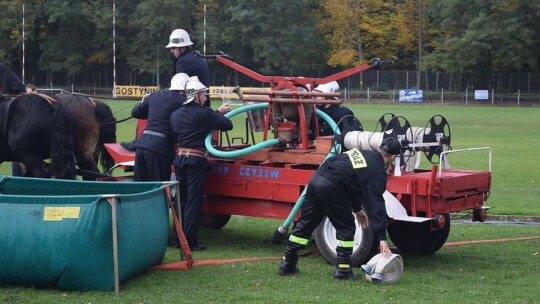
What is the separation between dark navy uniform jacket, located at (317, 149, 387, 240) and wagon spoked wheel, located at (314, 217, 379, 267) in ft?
1.95

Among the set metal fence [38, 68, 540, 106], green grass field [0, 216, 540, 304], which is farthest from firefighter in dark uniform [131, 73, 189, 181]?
metal fence [38, 68, 540, 106]

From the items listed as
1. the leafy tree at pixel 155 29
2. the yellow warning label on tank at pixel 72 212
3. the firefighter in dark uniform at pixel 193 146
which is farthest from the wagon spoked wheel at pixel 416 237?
the leafy tree at pixel 155 29

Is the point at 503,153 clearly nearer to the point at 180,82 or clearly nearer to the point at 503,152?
the point at 503,152

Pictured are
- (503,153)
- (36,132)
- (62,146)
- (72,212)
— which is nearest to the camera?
(72,212)

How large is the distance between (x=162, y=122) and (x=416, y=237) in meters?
3.37

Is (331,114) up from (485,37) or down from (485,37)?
down

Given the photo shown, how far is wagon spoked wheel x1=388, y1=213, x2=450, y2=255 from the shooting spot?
10789mm

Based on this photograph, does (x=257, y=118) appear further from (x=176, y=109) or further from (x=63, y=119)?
(x=63, y=119)

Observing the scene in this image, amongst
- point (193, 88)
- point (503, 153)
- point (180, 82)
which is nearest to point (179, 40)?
point (180, 82)

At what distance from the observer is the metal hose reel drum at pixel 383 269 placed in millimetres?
8844

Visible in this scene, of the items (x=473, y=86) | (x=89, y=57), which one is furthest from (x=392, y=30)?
A: (x=89, y=57)

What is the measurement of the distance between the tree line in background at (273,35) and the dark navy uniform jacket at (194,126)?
5538 cm

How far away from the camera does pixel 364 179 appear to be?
883 cm

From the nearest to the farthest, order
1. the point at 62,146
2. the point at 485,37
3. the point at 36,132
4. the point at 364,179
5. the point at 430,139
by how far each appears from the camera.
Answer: the point at 364,179 → the point at 430,139 → the point at 62,146 → the point at 36,132 → the point at 485,37
